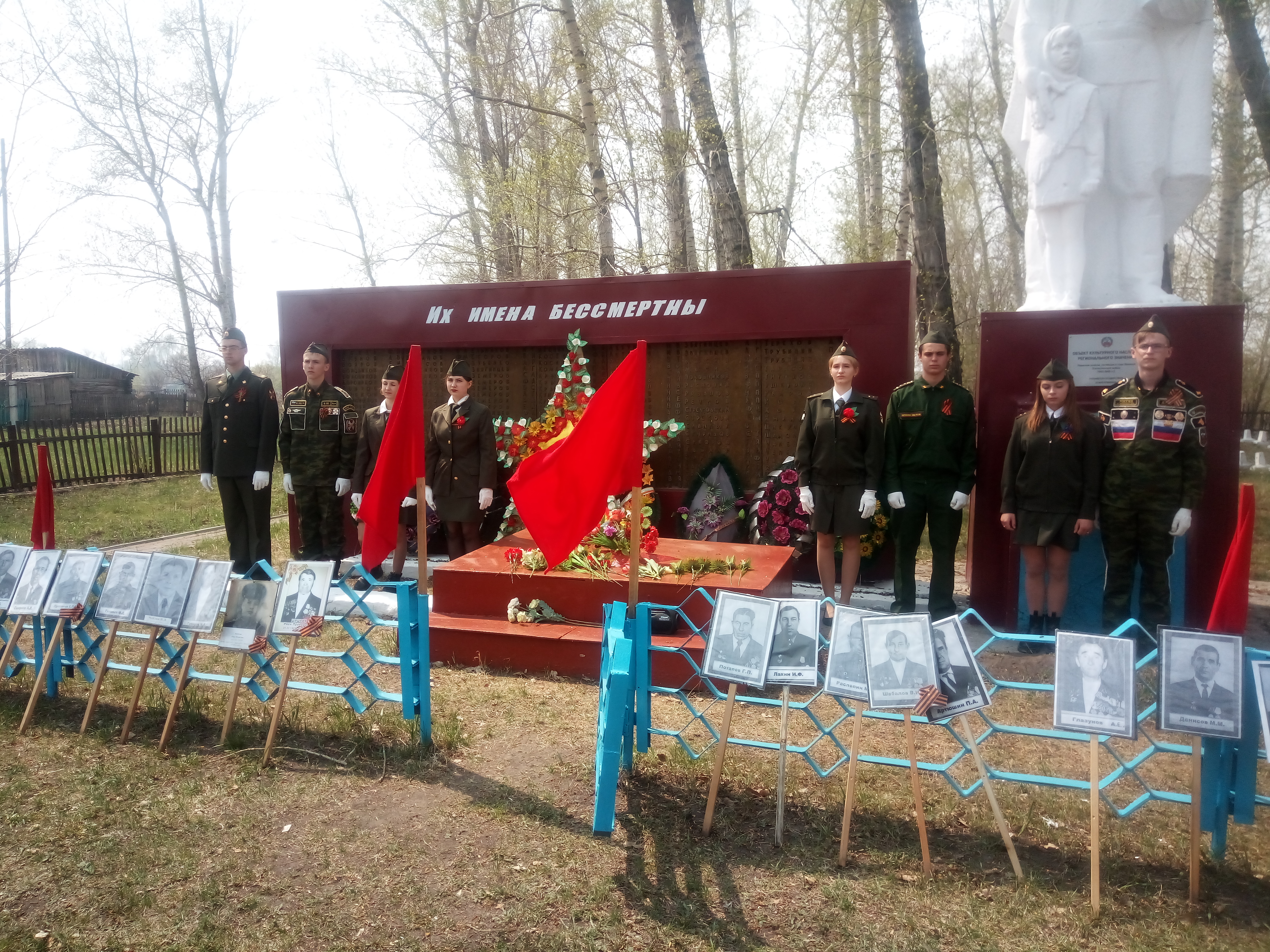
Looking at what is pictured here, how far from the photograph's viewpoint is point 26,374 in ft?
120

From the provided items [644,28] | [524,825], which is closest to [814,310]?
[524,825]

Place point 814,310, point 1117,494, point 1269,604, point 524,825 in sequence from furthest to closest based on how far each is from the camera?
1. point 814,310
2. point 1269,604
3. point 1117,494
4. point 524,825

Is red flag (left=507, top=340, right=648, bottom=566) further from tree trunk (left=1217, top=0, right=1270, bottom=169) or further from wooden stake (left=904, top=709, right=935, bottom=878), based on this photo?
tree trunk (left=1217, top=0, right=1270, bottom=169)

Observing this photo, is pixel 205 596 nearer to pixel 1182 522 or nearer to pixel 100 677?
pixel 100 677

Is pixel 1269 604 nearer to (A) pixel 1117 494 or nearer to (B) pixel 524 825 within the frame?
(A) pixel 1117 494

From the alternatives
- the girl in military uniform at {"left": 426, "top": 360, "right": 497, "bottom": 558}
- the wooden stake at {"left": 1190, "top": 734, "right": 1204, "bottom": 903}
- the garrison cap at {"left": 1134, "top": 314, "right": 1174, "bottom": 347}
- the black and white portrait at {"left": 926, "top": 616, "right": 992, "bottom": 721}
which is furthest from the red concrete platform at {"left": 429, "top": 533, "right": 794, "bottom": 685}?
the garrison cap at {"left": 1134, "top": 314, "right": 1174, "bottom": 347}

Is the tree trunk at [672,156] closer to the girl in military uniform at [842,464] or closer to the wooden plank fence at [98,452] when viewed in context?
the girl in military uniform at [842,464]

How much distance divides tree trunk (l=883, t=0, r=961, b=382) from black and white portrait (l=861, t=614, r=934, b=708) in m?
7.58

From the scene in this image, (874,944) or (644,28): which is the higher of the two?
(644,28)

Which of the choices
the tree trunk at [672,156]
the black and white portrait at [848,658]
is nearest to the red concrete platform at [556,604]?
the black and white portrait at [848,658]

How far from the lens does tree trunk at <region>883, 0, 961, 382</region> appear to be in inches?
393

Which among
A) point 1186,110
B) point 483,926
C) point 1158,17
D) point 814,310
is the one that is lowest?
point 483,926

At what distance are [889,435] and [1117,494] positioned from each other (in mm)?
1341

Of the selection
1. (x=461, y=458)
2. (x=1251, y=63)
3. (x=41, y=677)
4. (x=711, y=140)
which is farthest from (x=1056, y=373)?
(x=711, y=140)
